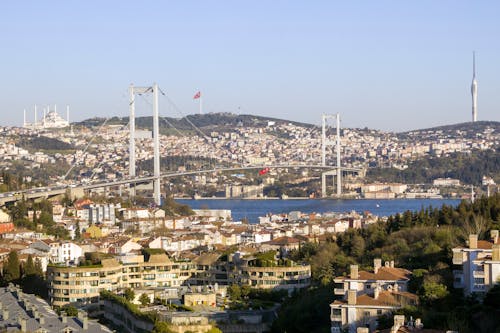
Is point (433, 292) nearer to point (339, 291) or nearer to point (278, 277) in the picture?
point (339, 291)

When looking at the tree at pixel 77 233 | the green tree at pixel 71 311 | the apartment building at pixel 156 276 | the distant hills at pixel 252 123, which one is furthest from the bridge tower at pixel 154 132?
the distant hills at pixel 252 123

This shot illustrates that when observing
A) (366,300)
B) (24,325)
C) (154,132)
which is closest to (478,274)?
(366,300)

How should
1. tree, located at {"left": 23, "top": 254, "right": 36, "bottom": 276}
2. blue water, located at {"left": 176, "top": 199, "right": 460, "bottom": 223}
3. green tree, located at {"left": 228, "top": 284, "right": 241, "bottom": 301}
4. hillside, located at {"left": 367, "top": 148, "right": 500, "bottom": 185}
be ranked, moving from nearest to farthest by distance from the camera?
green tree, located at {"left": 228, "top": 284, "right": 241, "bottom": 301}
tree, located at {"left": 23, "top": 254, "right": 36, "bottom": 276}
blue water, located at {"left": 176, "top": 199, "right": 460, "bottom": 223}
hillside, located at {"left": 367, "top": 148, "right": 500, "bottom": 185}

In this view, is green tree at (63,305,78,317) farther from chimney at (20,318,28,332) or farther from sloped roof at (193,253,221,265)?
sloped roof at (193,253,221,265)

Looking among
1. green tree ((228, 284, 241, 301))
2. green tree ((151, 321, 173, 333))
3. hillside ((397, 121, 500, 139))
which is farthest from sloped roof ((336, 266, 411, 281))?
hillside ((397, 121, 500, 139))

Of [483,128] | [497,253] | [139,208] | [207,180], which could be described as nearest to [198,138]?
[207,180]

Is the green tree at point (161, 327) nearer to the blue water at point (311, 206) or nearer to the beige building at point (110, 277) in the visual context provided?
the beige building at point (110, 277)

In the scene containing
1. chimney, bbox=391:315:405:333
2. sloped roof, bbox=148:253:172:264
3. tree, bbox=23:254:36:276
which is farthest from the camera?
tree, bbox=23:254:36:276
